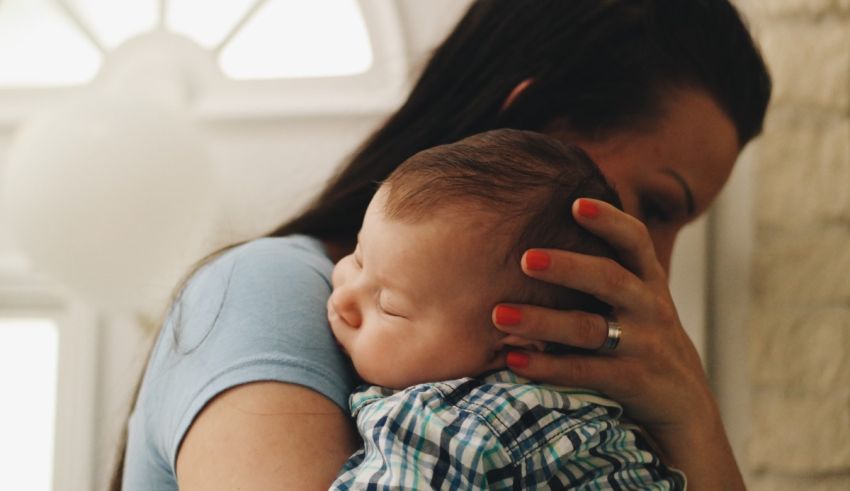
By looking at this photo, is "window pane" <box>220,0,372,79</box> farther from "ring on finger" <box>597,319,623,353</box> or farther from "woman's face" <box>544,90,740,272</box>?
"ring on finger" <box>597,319,623,353</box>

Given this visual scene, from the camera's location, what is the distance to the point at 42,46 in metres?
1.48

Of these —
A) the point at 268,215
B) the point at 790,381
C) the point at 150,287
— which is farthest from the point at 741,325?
the point at 150,287

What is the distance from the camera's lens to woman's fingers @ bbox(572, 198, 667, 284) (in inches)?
26.5

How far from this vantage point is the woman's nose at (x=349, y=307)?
0.71 meters

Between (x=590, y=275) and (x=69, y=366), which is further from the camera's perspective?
(x=69, y=366)

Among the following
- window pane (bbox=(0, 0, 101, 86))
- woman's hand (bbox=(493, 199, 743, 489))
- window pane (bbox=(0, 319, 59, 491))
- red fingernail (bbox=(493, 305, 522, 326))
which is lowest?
window pane (bbox=(0, 319, 59, 491))

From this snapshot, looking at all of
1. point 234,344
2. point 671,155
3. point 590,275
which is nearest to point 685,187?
point 671,155

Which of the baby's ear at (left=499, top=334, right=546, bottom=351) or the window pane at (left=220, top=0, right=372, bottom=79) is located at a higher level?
the window pane at (left=220, top=0, right=372, bottom=79)

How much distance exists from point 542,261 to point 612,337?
0.42 ft

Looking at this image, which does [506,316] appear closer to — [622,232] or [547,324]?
→ [547,324]

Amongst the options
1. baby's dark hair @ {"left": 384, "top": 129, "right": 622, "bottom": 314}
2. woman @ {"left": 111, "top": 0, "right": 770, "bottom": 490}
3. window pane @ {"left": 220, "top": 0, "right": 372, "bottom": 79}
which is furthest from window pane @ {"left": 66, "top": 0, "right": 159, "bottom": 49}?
baby's dark hair @ {"left": 384, "top": 129, "right": 622, "bottom": 314}

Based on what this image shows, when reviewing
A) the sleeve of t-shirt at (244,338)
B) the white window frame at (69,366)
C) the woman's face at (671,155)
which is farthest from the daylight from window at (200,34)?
the sleeve of t-shirt at (244,338)

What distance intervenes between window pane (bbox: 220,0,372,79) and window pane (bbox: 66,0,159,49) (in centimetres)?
18

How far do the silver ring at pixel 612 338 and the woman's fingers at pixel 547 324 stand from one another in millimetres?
26
